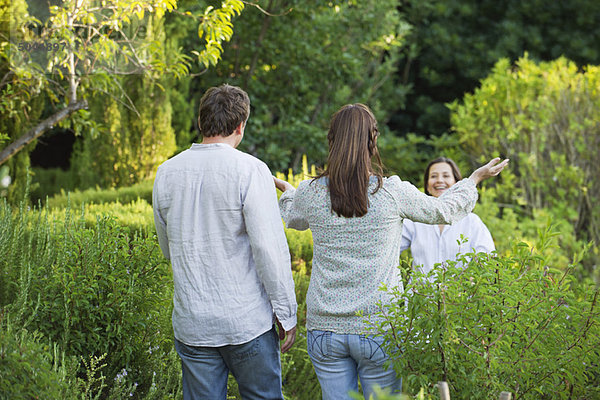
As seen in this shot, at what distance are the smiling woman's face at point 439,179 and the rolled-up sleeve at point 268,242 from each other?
5.94 feet

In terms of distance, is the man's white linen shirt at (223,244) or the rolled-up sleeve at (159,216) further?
the rolled-up sleeve at (159,216)

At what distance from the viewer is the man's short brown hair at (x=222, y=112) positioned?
2195 millimetres

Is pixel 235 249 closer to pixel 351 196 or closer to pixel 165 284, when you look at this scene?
pixel 351 196

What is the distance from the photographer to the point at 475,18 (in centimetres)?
1298

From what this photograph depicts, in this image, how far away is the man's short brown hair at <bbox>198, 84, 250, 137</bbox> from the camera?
7.20 ft

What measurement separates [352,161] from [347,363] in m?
0.75

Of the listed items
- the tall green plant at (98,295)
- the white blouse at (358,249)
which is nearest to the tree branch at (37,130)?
the tall green plant at (98,295)

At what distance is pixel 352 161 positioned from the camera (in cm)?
221

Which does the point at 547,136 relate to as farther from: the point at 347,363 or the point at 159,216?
the point at 159,216

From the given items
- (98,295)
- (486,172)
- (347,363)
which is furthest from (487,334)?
(98,295)

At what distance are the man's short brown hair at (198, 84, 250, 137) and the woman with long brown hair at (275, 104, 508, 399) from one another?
0.36 metres

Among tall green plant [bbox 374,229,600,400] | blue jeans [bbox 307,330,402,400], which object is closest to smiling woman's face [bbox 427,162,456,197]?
tall green plant [bbox 374,229,600,400]

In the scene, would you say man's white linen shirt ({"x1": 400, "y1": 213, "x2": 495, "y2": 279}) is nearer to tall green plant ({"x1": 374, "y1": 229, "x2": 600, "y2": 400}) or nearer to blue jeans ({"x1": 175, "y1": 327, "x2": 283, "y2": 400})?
tall green plant ({"x1": 374, "y1": 229, "x2": 600, "y2": 400})

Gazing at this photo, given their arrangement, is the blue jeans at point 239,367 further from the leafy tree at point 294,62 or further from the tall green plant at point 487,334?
the leafy tree at point 294,62
